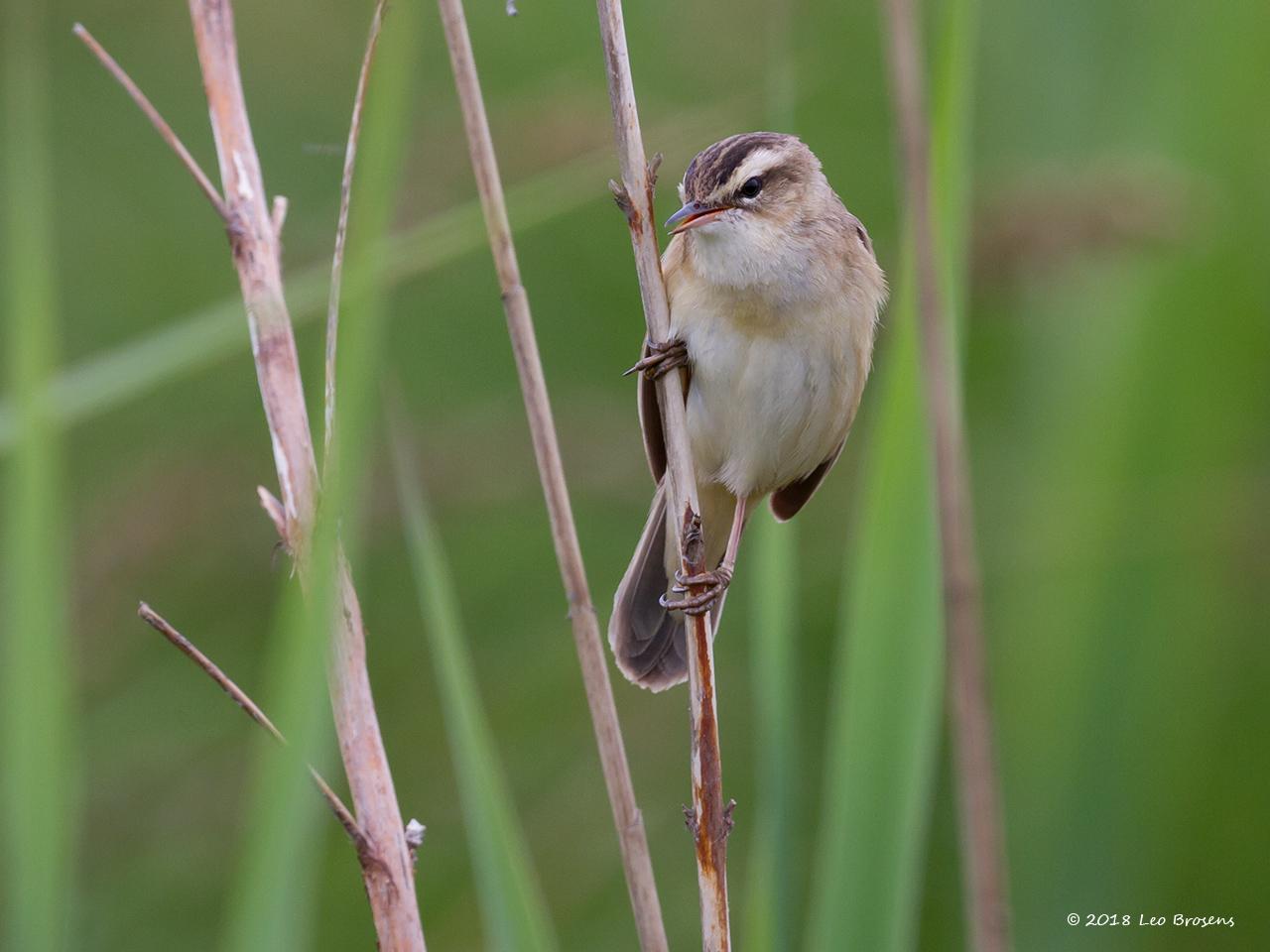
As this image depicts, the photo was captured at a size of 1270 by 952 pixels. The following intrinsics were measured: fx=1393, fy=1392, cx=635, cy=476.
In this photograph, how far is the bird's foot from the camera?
6.75 ft

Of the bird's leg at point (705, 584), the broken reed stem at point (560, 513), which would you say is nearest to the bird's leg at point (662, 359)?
the broken reed stem at point (560, 513)

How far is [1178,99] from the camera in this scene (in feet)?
11.2

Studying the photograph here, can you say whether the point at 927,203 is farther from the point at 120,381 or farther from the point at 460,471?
the point at 460,471

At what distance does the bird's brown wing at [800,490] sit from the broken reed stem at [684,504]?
1135 mm

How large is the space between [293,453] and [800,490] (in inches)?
74.2

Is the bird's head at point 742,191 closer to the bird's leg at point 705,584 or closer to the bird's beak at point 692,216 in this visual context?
the bird's beak at point 692,216

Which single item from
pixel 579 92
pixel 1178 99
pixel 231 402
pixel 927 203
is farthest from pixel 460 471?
pixel 927 203

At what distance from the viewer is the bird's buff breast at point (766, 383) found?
2719 millimetres

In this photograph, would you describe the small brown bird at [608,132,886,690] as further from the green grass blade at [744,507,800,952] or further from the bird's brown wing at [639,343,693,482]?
the green grass blade at [744,507,800,952]

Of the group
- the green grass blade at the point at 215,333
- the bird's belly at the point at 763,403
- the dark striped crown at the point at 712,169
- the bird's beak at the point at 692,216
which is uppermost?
the dark striped crown at the point at 712,169

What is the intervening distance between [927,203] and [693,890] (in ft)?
9.33

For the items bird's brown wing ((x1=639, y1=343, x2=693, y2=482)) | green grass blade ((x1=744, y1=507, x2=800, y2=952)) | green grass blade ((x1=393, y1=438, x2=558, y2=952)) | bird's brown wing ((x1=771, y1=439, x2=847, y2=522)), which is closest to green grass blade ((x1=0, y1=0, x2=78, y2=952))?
green grass blade ((x1=393, y1=438, x2=558, y2=952))

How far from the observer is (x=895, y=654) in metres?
1.91

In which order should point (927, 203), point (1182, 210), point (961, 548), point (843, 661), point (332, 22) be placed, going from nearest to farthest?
1. point (961, 548)
2. point (927, 203)
3. point (843, 661)
4. point (1182, 210)
5. point (332, 22)
